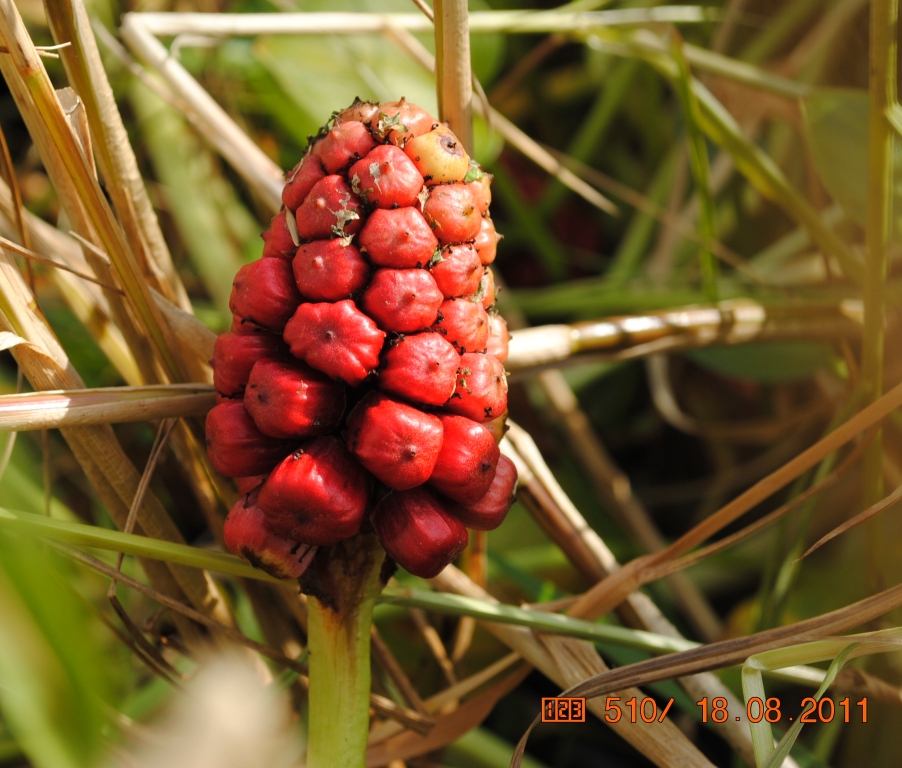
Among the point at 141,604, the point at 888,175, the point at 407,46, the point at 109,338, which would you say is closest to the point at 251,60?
the point at 407,46

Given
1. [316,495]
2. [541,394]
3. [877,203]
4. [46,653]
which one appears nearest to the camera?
[46,653]

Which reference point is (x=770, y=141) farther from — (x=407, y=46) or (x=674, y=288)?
(x=407, y=46)

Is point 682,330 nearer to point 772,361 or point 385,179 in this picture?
point 772,361

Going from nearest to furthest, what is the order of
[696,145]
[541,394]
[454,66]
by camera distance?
[454,66] < [696,145] < [541,394]

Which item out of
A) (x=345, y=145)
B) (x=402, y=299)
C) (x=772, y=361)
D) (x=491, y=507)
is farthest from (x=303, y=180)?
(x=772, y=361)

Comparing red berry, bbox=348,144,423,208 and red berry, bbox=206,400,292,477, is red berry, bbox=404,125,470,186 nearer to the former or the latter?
red berry, bbox=348,144,423,208

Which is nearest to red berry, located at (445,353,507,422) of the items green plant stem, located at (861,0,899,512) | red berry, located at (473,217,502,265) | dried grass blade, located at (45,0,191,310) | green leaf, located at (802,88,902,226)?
red berry, located at (473,217,502,265)

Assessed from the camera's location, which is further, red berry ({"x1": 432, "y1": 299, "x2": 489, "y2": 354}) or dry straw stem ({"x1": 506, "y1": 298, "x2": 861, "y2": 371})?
dry straw stem ({"x1": 506, "y1": 298, "x2": 861, "y2": 371})
